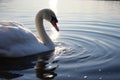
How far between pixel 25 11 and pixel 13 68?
1026cm

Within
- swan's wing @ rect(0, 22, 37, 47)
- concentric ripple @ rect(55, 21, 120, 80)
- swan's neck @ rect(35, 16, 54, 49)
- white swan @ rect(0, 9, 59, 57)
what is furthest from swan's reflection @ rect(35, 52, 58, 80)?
swan's neck @ rect(35, 16, 54, 49)

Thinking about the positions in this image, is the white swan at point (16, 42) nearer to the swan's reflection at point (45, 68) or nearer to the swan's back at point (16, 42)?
the swan's back at point (16, 42)

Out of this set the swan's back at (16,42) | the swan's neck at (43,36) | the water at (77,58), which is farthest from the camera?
the swan's neck at (43,36)

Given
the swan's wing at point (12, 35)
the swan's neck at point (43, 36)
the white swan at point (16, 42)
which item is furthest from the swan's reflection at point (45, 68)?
the swan's neck at point (43, 36)

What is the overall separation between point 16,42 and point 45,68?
4.29ft

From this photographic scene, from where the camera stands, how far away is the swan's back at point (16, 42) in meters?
9.06

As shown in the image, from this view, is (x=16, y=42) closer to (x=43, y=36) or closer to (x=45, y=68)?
(x=45, y=68)

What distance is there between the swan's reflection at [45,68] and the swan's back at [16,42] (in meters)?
0.49

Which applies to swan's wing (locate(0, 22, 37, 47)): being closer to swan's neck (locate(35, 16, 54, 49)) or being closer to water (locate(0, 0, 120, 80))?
water (locate(0, 0, 120, 80))

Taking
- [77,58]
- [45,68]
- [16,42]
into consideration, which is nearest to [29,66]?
[45,68]

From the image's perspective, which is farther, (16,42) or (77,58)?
(16,42)

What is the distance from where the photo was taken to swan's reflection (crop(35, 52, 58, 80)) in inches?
308

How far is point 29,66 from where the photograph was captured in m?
8.50

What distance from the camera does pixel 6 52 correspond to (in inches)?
357
